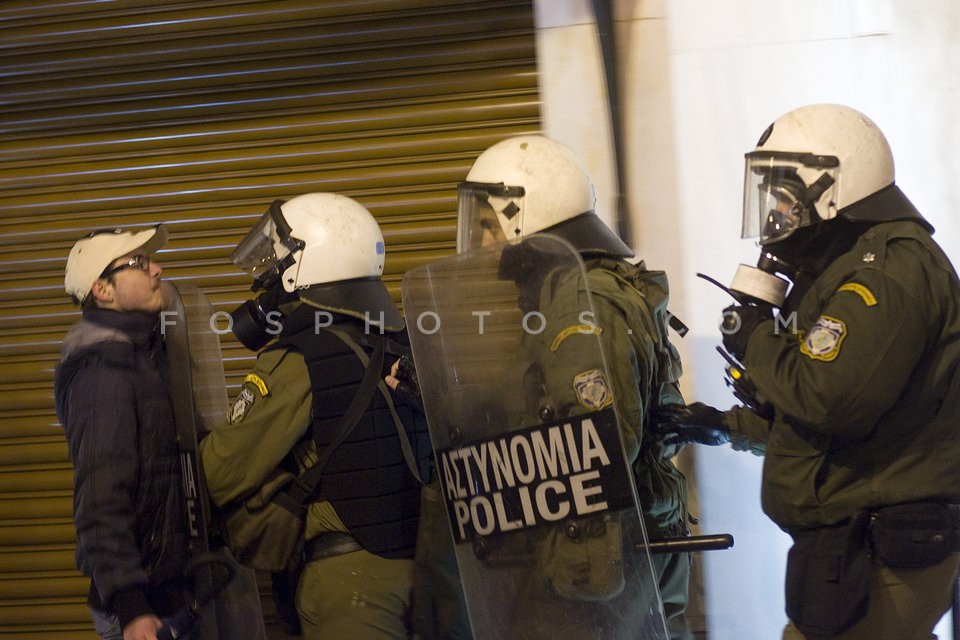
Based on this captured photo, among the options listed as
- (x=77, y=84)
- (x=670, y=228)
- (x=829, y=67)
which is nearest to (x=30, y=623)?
(x=77, y=84)

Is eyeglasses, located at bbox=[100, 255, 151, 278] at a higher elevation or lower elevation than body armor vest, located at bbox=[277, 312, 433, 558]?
higher

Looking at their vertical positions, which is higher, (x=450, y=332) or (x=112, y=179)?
(x=112, y=179)

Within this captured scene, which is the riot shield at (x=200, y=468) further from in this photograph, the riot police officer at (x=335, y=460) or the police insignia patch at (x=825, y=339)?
the police insignia patch at (x=825, y=339)

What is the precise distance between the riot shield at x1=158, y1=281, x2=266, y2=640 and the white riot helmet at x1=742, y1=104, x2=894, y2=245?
1.86 m

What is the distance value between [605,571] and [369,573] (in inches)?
29.4

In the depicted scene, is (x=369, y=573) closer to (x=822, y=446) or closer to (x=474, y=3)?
(x=822, y=446)

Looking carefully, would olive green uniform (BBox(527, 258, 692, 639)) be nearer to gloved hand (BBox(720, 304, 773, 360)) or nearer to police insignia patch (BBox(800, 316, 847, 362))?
gloved hand (BBox(720, 304, 773, 360))

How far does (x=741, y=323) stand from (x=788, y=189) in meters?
0.42

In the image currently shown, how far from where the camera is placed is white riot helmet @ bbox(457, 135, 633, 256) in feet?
10.0

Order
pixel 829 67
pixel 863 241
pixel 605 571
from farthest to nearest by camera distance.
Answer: pixel 829 67 → pixel 863 241 → pixel 605 571

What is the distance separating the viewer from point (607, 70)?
4.08m

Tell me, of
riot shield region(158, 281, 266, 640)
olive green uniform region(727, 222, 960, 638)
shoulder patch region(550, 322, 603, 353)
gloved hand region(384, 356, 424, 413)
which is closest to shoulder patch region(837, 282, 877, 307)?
olive green uniform region(727, 222, 960, 638)

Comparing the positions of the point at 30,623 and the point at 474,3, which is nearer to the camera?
the point at 474,3

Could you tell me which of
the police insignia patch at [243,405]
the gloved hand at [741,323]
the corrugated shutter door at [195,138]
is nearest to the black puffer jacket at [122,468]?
the police insignia patch at [243,405]
